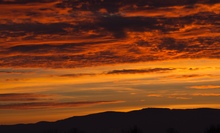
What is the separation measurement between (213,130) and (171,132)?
38.6 ft

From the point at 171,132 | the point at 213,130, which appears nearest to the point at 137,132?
the point at 171,132

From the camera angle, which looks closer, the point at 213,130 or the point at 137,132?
the point at 213,130

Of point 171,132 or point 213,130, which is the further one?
point 171,132

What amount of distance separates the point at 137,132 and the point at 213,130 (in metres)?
15.6

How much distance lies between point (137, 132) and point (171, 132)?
6084 millimetres

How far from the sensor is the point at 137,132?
342 ft

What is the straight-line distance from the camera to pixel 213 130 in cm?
9425

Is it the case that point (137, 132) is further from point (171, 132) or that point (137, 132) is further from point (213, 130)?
point (213, 130)

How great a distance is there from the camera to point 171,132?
10444 cm
